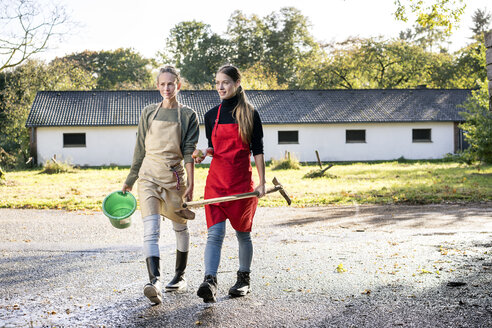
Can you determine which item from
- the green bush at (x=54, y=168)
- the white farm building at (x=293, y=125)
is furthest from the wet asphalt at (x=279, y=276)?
the white farm building at (x=293, y=125)

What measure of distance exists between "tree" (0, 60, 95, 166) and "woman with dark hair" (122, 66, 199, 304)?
2996 centimetres

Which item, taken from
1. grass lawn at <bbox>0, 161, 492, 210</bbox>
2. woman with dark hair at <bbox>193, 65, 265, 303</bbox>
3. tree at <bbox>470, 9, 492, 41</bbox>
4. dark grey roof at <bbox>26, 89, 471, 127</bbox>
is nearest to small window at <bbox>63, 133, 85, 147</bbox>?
dark grey roof at <bbox>26, 89, 471, 127</bbox>

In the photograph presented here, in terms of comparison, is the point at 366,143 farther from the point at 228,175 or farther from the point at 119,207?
the point at 228,175

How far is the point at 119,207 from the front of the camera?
5.20 metres

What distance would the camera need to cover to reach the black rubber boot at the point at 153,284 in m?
4.18

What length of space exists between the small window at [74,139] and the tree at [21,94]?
264 centimetres

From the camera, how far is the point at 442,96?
127ft

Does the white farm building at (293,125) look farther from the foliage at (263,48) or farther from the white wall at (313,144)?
the foliage at (263,48)

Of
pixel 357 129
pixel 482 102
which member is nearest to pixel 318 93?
pixel 357 129

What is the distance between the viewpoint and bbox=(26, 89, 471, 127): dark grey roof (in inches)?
1316

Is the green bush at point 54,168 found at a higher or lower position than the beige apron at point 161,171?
lower

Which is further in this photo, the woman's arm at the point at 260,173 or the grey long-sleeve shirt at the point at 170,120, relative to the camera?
the grey long-sleeve shirt at the point at 170,120

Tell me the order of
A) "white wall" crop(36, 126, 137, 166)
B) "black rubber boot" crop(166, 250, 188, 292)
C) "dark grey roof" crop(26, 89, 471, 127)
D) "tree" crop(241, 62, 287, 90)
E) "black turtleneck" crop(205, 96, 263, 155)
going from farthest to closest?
"tree" crop(241, 62, 287, 90)
"dark grey roof" crop(26, 89, 471, 127)
"white wall" crop(36, 126, 137, 166)
"black rubber boot" crop(166, 250, 188, 292)
"black turtleneck" crop(205, 96, 263, 155)

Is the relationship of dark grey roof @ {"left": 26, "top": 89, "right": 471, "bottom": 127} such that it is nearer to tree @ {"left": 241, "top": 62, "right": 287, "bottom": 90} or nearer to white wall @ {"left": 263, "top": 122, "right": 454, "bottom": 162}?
white wall @ {"left": 263, "top": 122, "right": 454, "bottom": 162}
